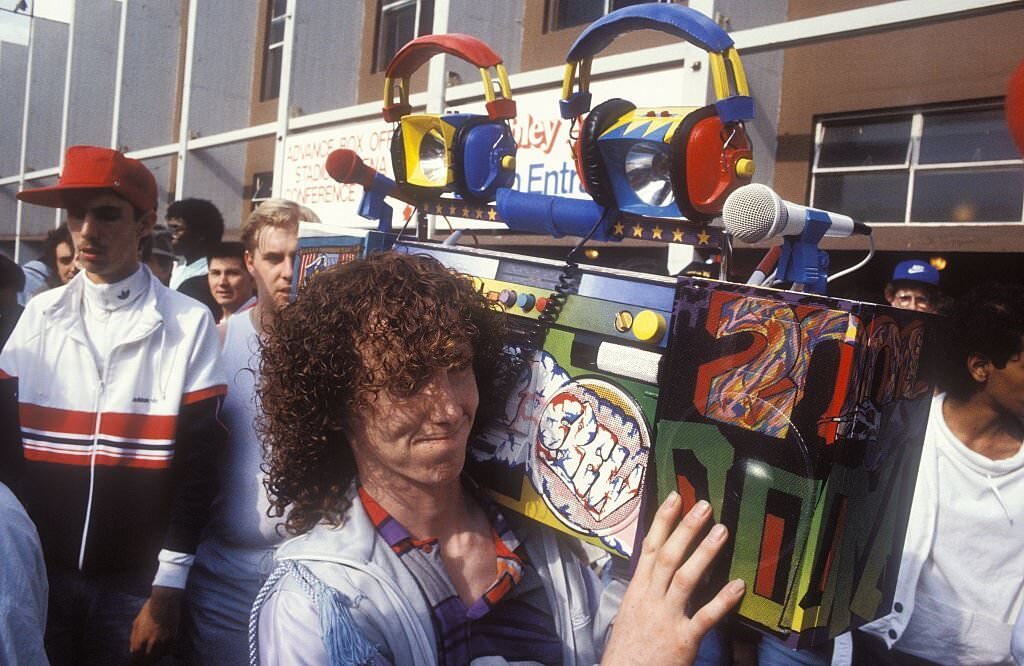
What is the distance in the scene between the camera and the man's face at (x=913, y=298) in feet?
11.9

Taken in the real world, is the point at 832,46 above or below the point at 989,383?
above

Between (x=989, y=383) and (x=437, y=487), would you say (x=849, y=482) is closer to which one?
(x=437, y=487)

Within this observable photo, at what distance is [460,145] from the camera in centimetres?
159

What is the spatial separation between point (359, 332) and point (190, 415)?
1071 millimetres

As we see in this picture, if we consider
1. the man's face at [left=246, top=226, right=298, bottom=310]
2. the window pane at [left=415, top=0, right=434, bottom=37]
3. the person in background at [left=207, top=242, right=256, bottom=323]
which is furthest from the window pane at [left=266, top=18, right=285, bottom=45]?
the man's face at [left=246, top=226, right=298, bottom=310]

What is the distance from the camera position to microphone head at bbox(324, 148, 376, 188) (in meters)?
1.66

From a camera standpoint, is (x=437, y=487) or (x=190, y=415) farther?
(x=190, y=415)

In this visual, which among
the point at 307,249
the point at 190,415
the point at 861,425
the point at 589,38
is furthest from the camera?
the point at 190,415

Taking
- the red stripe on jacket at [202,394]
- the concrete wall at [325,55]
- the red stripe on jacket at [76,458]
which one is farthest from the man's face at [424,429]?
the concrete wall at [325,55]

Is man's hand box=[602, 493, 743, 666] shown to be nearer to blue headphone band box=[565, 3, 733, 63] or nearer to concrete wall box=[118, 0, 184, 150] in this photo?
blue headphone band box=[565, 3, 733, 63]

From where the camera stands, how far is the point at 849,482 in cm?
105

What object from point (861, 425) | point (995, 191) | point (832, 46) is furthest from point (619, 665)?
point (832, 46)

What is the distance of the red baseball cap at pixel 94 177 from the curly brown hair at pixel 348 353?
1.16 metres

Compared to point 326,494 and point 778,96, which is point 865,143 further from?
point 326,494
